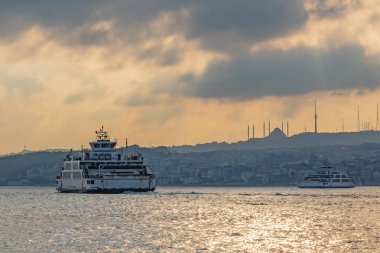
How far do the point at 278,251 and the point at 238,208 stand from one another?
69.3m

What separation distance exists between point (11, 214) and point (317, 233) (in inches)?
2233

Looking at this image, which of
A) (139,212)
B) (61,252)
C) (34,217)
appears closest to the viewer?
(61,252)

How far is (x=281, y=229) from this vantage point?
11056 cm

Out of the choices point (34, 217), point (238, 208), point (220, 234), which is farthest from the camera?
point (238, 208)

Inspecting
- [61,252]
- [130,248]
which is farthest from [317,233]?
[61,252]

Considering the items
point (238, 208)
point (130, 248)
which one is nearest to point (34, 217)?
point (238, 208)

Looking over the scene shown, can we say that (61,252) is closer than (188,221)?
Yes

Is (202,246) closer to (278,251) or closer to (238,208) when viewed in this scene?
(278,251)

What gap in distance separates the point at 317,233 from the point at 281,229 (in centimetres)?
649

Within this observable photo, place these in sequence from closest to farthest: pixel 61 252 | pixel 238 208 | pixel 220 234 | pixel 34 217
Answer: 1. pixel 61 252
2. pixel 220 234
3. pixel 34 217
4. pixel 238 208

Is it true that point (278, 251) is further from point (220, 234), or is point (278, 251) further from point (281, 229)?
point (281, 229)

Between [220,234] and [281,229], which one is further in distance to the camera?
[281,229]

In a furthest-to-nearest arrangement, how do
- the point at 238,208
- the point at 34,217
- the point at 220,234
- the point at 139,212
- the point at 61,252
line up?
1. the point at 238,208
2. the point at 139,212
3. the point at 34,217
4. the point at 220,234
5. the point at 61,252

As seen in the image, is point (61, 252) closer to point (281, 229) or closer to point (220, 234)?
point (220, 234)
